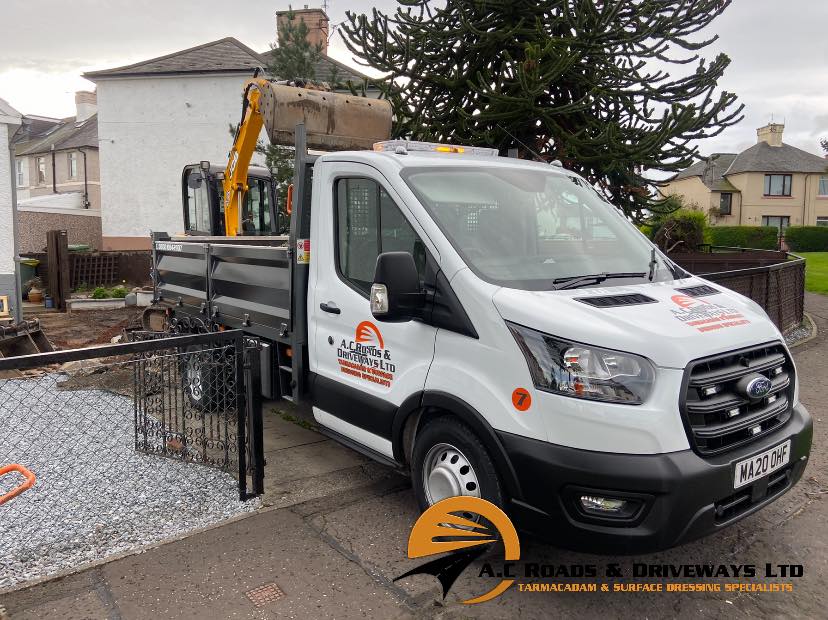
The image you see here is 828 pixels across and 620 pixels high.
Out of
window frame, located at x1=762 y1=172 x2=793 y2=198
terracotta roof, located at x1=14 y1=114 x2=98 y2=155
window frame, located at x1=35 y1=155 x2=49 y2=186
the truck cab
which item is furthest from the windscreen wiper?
window frame, located at x1=762 y1=172 x2=793 y2=198

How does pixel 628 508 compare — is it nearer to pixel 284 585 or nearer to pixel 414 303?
pixel 414 303

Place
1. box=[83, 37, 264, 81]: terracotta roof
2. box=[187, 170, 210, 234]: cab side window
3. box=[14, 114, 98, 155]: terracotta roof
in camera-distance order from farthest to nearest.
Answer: box=[14, 114, 98, 155]: terracotta roof, box=[83, 37, 264, 81]: terracotta roof, box=[187, 170, 210, 234]: cab side window

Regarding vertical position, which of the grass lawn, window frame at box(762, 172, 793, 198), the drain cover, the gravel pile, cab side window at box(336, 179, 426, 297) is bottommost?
the drain cover

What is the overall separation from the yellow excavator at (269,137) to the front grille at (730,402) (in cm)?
355

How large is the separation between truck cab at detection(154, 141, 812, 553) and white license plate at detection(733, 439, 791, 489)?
0.01 meters

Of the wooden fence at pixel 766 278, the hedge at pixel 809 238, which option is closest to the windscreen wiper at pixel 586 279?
the wooden fence at pixel 766 278

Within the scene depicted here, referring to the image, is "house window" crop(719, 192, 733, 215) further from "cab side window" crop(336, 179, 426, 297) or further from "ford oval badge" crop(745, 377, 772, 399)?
"ford oval badge" crop(745, 377, 772, 399)

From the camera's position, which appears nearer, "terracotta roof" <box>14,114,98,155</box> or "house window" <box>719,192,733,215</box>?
"terracotta roof" <box>14,114,98,155</box>

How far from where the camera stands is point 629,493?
9.39 ft

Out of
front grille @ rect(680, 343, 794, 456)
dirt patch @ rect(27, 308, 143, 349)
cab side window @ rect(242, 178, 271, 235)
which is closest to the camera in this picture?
front grille @ rect(680, 343, 794, 456)

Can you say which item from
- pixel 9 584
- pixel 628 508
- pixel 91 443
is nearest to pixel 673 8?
pixel 628 508

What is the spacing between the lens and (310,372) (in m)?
4.79

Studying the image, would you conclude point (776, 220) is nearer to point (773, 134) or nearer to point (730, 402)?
point (773, 134)

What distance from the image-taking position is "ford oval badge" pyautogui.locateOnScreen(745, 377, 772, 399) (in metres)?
3.12
